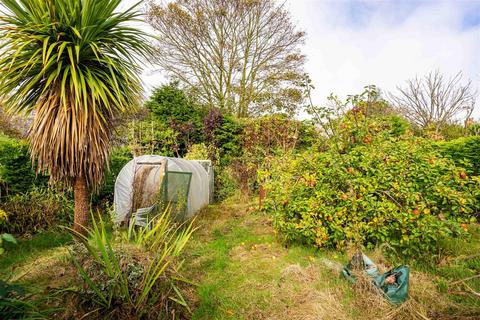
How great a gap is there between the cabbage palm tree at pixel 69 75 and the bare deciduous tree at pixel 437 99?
46.0 feet

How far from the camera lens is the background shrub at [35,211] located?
15.5 ft

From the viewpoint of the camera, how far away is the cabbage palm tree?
3318mm

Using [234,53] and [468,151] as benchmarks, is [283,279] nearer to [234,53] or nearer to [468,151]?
[468,151]

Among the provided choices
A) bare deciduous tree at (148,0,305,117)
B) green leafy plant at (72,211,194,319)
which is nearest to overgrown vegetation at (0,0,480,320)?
green leafy plant at (72,211,194,319)

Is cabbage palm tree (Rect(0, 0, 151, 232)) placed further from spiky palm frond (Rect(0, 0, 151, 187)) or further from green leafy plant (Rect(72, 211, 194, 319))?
green leafy plant (Rect(72, 211, 194, 319))

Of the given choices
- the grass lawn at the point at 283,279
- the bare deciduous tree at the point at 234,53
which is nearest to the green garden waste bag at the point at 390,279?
the grass lawn at the point at 283,279

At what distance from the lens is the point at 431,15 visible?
18.4 ft

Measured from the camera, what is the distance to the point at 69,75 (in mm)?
3566

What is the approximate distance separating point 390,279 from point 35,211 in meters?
5.79

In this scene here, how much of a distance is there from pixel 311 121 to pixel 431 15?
404 centimetres

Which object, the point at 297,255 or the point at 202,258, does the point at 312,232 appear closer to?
the point at 297,255

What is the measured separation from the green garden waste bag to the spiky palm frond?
362cm

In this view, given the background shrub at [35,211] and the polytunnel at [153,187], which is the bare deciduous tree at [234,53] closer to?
the polytunnel at [153,187]

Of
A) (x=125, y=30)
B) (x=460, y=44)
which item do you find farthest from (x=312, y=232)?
(x=460, y=44)
